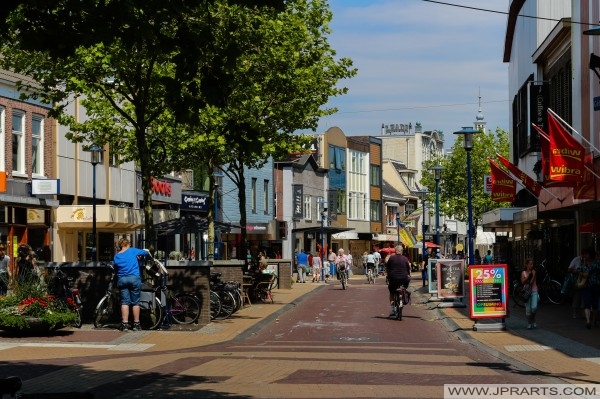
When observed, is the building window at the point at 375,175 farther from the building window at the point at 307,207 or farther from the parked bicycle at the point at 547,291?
the parked bicycle at the point at 547,291

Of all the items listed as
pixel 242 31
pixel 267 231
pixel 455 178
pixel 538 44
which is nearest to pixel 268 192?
pixel 267 231

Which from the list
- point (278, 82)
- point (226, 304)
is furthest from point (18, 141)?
point (226, 304)

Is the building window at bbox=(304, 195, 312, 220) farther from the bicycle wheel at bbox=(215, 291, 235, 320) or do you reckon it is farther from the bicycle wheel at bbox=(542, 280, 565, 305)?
the bicycle wheel at bbox=(215, 291, 235, 320)

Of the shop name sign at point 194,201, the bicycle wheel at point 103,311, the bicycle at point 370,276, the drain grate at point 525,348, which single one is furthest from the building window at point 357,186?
the drain grate at point 525,348

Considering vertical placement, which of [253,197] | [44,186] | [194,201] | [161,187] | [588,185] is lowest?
[588,185]

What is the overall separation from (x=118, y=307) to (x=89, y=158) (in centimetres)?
2298

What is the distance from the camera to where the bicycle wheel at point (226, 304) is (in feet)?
82.0

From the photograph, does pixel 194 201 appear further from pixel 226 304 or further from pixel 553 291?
pixel 226 304

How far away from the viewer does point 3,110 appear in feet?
117

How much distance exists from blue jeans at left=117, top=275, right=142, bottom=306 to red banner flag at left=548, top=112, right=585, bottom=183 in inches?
392

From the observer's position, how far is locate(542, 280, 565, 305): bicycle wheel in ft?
101

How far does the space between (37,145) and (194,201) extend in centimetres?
1929

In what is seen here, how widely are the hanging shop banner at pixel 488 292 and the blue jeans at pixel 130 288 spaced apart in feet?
22.3

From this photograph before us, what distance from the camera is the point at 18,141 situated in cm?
3691
